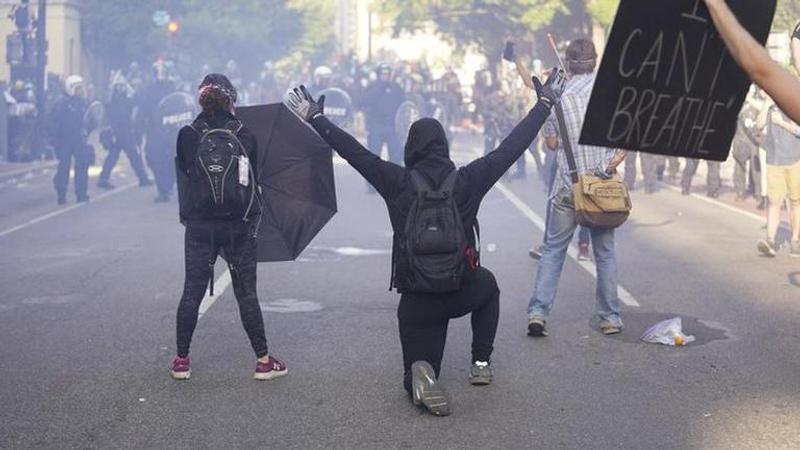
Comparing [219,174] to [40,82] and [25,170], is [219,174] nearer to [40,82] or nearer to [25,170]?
[25,170]

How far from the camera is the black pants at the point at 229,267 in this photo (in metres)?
7.46

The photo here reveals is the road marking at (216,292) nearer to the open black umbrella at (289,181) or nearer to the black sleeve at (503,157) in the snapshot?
the open black umbrella at (289,181)

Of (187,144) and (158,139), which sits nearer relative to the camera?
(187,144)

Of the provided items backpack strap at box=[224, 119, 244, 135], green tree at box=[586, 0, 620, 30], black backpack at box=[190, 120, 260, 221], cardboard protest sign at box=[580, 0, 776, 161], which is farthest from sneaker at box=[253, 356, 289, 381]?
green tree at box=[586, 0, 620, 30]

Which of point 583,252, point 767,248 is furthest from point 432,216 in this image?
point 767,248

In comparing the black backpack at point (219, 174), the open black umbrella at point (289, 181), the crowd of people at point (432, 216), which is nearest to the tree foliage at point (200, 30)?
the crowd of people at point (432, 216)

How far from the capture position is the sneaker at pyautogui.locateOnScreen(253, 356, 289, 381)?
24.9ft

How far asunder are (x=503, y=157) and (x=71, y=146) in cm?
1444

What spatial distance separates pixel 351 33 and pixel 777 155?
13967 centimetres

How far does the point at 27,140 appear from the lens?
30.9 meters

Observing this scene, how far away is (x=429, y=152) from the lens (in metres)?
6.80

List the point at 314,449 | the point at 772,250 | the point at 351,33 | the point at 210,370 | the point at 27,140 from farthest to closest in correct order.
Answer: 1. the point at 351,33
2. the point at 27,140
3. the point at 772,250
4. the point at 210,370
5. the point at 314,449

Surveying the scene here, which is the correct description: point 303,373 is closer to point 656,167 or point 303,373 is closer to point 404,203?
point 404,203

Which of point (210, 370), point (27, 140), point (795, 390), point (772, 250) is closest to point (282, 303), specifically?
point (210, 370)
